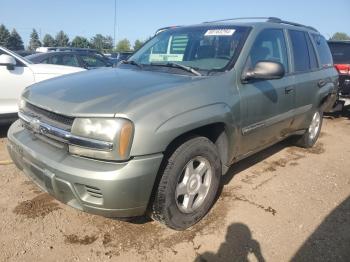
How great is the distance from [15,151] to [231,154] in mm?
1955

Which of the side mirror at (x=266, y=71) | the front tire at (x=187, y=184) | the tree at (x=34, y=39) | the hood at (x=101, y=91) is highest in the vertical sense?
the side mirror at (x=266, y=71)

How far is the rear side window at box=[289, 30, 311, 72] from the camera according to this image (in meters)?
4.57

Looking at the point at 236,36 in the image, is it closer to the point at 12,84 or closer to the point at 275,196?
the point at 275,196

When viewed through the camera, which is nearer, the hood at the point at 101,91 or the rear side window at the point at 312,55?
the hood at the point at 101,91

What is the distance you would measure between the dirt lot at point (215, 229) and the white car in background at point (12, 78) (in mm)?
1473

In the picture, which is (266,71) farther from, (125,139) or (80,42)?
(80,42)

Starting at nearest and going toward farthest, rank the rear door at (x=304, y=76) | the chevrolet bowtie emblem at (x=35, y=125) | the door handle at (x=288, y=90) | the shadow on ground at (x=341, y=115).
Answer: the chevrolet bowtie emblem at (x=35, y=125), the door handle at (x=288, y=90), the rear door at (x=304, y=76), the shadow on ground at (x=341, y=115)

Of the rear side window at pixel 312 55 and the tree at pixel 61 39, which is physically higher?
the rear side window at pixel 312 55

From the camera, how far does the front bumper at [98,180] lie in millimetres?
2539

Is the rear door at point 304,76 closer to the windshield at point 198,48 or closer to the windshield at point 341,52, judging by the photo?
the windshield at point 198,48

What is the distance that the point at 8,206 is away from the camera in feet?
11.6

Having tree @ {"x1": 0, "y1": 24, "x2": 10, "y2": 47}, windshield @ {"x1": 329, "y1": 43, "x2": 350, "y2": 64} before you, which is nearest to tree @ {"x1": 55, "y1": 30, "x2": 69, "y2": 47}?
tree @ {"x1": 0, "y1": 24, "x2": 10, "y2": 47}

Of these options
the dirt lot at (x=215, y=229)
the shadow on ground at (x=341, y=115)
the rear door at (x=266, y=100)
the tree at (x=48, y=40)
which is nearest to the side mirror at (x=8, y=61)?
the dirt lot at (x=215, y=229)

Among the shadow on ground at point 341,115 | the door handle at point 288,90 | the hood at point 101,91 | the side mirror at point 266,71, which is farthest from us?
the shadow on ground at point 341,115
